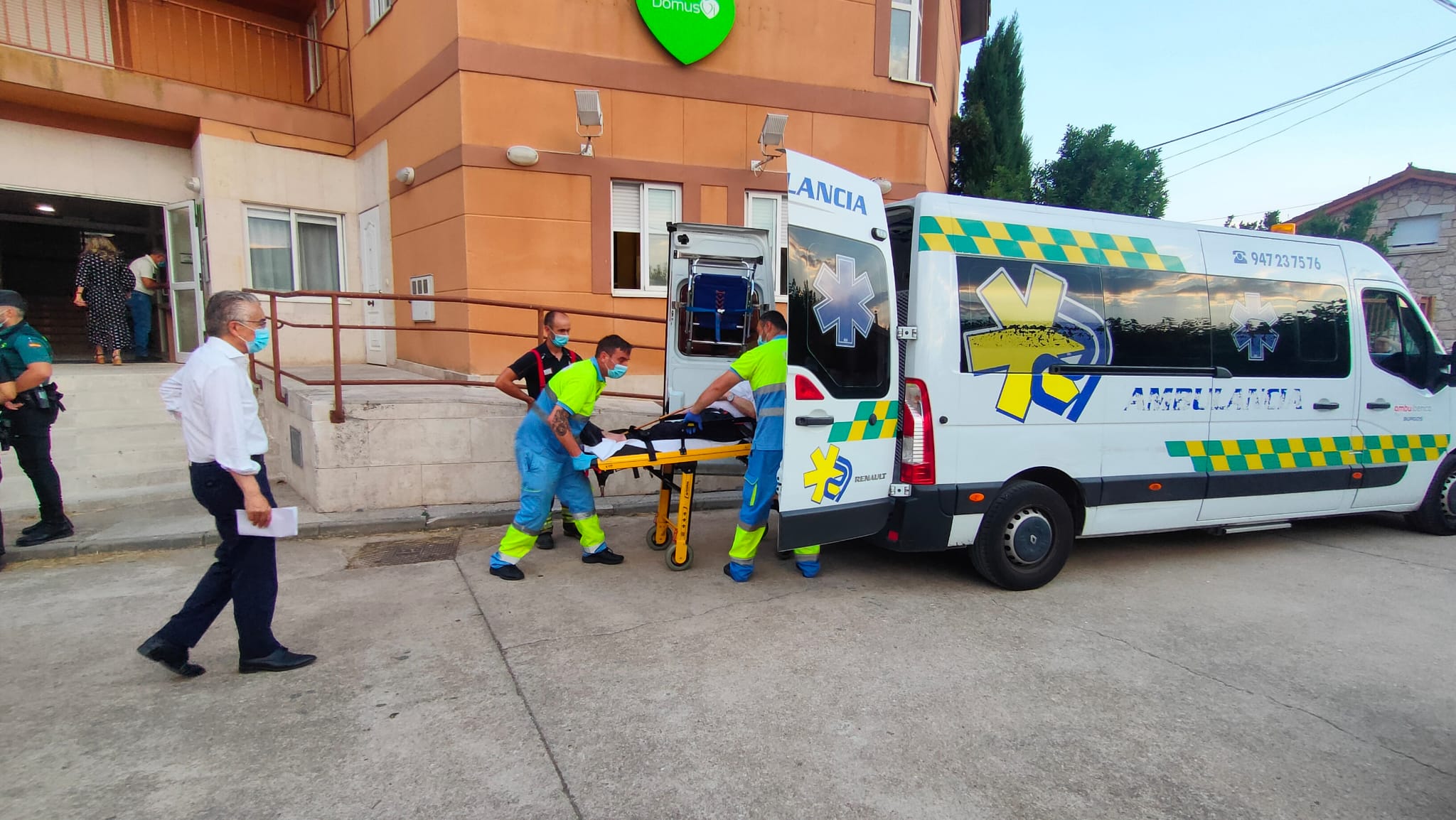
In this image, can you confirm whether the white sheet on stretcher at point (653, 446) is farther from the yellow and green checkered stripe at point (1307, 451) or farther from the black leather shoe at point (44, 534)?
the black leather shoe at point (44, 534)

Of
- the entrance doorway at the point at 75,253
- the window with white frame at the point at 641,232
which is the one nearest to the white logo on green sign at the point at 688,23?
the window with white frame at the point at 641,232

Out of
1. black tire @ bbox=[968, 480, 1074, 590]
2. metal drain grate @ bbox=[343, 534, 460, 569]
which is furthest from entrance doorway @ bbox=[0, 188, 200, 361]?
black tire @ bbox=[968, 480, 1074, 590]

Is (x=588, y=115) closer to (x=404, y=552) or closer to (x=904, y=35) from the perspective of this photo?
(x=904, y=35)

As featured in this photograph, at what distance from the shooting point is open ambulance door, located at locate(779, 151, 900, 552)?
4082mm

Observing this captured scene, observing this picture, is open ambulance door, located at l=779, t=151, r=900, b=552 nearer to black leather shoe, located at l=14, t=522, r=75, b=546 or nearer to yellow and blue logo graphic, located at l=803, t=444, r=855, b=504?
yellow and blue logo graphic, located at l=803, t=444, r=855, b=504

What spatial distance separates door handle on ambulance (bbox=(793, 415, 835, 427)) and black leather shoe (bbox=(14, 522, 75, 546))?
18.8 feet

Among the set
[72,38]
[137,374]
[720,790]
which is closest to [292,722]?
[720,790]

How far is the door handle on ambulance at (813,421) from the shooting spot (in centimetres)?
412

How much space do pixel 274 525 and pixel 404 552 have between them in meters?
2.38

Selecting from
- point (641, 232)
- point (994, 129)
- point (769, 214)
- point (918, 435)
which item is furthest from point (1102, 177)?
point (918, 435)

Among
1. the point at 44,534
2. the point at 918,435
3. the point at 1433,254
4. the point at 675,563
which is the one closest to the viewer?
the point at 918,435

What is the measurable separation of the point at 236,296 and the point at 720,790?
3.15 meters

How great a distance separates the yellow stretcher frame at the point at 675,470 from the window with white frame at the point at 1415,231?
1247 inches

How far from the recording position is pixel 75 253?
1302 centimetres
